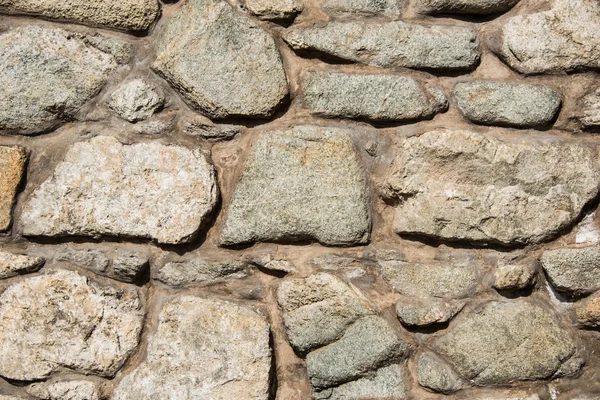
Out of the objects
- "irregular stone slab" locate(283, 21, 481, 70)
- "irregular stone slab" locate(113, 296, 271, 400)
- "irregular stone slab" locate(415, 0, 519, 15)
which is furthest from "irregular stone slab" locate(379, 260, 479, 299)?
"irregular stone slab" locate(415, 0, 519, 15)

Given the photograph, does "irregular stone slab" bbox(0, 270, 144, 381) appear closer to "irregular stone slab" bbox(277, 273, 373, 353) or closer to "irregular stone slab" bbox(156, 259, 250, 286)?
"irregular stone slab" bbox(156, 259, 250, 286)

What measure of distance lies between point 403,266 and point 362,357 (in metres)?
0.22

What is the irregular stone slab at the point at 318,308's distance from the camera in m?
1.46

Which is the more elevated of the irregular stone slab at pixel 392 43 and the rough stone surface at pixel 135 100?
the irregular stone slab at pixel 392 43

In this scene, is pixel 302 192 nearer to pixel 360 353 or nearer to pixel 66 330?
pixel 360 353

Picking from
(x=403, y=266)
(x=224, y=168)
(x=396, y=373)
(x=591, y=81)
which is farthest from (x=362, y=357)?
(x=591, y=81)

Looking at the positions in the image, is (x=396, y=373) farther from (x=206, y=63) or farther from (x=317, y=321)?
(x=206, y=63)

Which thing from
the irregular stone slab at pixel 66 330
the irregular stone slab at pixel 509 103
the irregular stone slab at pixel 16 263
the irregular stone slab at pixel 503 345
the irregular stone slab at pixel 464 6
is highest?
the irregular stone slab at pixel 464 6

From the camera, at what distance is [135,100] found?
1.48 metres

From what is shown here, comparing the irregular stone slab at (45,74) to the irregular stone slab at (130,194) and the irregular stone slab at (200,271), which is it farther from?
the irregular stone slab at (200,271)

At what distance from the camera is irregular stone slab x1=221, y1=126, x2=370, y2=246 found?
1.46m

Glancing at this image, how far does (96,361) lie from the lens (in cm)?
148

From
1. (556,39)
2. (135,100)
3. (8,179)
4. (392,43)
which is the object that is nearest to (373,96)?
(392,43)

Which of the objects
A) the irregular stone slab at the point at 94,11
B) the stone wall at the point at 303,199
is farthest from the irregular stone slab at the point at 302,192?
the irregular stone slab at the point at 94,11
